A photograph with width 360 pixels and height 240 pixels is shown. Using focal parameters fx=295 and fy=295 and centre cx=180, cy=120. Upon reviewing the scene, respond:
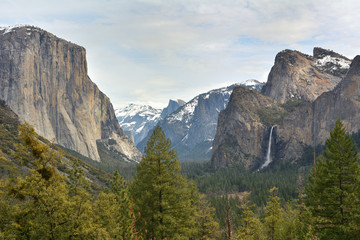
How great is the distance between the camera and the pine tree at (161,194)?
27.1m

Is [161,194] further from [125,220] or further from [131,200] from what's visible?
[125,220]

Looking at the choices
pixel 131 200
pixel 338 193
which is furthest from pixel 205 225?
pixel 131 200

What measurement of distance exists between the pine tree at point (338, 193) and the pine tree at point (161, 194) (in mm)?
12883

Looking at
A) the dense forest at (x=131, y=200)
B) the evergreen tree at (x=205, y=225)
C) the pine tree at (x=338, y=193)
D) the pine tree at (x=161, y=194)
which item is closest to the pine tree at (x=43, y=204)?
the dense forest at (x=131, y=200)

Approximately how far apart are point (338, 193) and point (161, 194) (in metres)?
16.4

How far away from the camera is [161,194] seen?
1105 inches

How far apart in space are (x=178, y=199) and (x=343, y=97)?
634ft

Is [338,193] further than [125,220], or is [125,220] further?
[338,193]

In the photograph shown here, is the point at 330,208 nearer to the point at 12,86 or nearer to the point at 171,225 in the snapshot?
the point at 171,225

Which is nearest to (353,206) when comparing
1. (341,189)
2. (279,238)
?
(341,189)

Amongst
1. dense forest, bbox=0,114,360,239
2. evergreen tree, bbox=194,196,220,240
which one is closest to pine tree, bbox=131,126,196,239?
dense forest, bbox=0,114,360,239

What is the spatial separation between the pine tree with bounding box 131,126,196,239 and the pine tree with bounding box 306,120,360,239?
1288 cm

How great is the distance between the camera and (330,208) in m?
27.8

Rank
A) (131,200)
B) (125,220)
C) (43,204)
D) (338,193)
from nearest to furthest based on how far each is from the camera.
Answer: (43,204)
(125,220)
(131,200)
(338,193)
